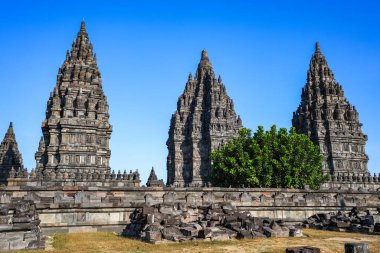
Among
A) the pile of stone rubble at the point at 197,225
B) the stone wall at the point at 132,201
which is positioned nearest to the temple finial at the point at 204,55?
the stone wall at the point at 132,201

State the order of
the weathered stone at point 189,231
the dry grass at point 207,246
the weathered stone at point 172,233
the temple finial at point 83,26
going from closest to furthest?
the dry grass at point 207,246, the weathered stone at point 172,233, the weathered stone at point 189,231, the temple finial at point 83,26

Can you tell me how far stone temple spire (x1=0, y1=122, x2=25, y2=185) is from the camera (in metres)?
51.8

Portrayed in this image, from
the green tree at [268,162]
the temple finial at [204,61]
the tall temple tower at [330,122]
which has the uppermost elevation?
the temple finial at [204,61]

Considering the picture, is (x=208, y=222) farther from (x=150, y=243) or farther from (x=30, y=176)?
(x=30, y=176)

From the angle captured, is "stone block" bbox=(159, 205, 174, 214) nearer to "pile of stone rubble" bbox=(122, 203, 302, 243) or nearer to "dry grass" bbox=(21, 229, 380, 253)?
"pile of stone rubble" bbox=(122, 203, 302, 243)

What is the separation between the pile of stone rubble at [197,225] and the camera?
526 inches

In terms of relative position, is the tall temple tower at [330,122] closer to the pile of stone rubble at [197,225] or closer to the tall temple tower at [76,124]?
the tall temple tower at [76,124]

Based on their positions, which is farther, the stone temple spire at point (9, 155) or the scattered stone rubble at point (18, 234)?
the stone temple spire at point (9, 155)

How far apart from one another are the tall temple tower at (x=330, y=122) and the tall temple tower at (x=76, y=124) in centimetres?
3590

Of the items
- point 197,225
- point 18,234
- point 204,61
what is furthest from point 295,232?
point 204,61

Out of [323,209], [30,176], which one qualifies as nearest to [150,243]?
[323,209]

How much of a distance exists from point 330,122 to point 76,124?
137ft

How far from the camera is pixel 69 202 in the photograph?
A: 707 inches

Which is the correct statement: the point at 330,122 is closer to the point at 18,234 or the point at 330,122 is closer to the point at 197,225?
the point at 197,225
